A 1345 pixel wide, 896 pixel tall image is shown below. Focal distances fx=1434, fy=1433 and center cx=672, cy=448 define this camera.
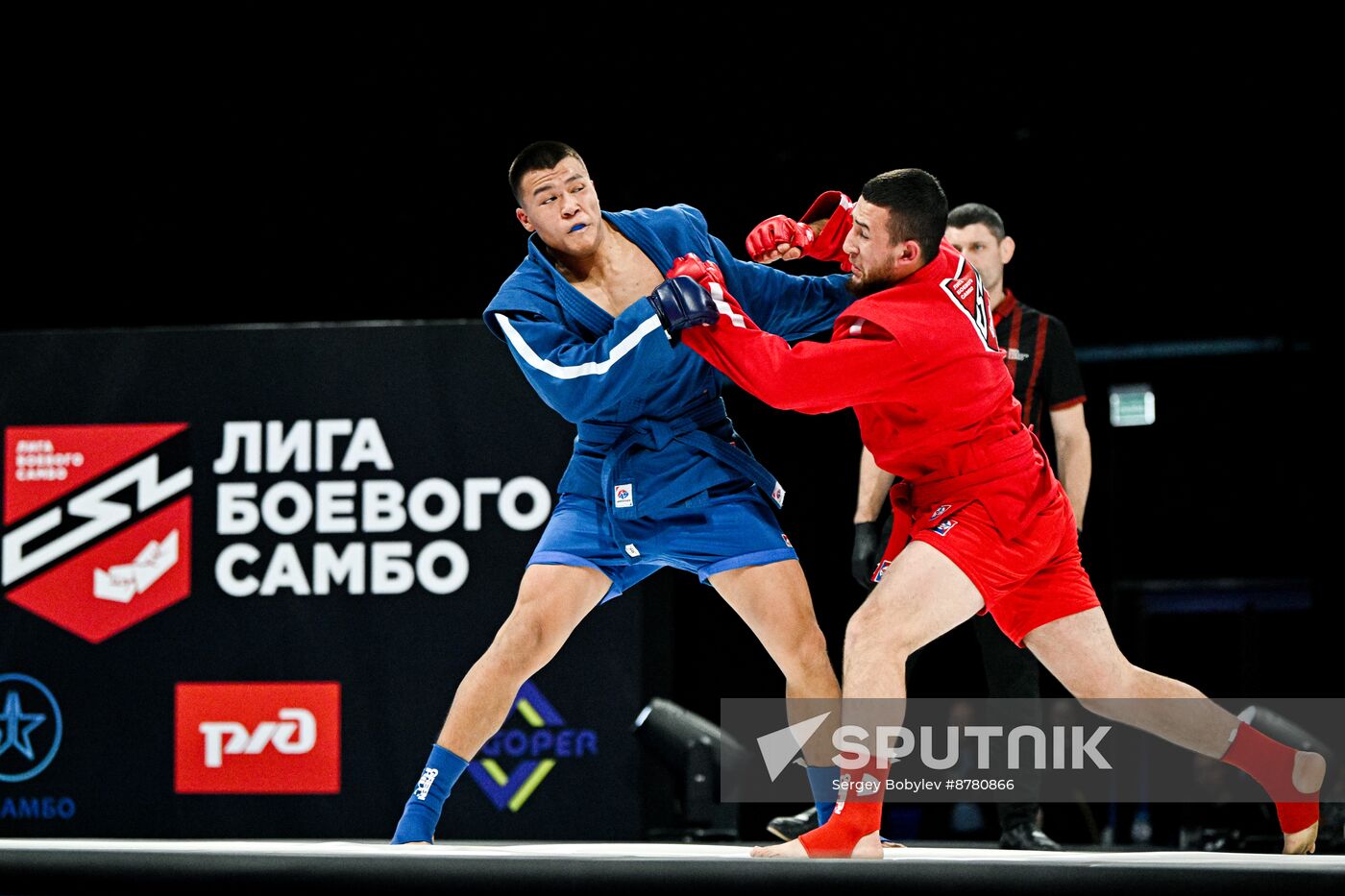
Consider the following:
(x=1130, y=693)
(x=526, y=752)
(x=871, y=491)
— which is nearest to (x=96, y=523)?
(x=526, y=752)

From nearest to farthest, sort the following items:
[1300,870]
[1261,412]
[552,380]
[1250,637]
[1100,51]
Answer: [1300,870] → [552,380] → [1100,51] → [1250,637] → [1261,412]

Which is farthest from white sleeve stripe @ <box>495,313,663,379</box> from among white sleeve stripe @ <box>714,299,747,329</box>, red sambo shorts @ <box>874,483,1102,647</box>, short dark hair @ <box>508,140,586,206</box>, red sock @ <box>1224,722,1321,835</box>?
red sock @ <box>1224,722,1321,835</box>

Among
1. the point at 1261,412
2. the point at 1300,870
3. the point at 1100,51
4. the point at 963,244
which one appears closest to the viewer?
the point at 1300,870

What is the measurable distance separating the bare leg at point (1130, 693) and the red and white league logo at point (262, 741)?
2574 millimetres

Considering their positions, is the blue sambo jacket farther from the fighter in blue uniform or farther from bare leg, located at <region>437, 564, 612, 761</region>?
bare leg, located at <region>437, 564, 612, 761</region>

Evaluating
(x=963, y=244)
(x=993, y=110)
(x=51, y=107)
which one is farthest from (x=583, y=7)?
(x=963, y=244)

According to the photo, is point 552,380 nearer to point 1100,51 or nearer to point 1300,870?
point 1300,870

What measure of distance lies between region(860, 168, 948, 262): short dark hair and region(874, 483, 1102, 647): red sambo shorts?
55 centimetres

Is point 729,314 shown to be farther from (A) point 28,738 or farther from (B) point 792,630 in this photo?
(A) point 28,738

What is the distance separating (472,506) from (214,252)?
2836 mm

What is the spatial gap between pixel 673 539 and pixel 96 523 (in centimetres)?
258

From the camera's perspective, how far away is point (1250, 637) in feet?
26.0

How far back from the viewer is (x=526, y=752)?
4711 millimetres

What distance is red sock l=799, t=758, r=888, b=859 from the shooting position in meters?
2.70
